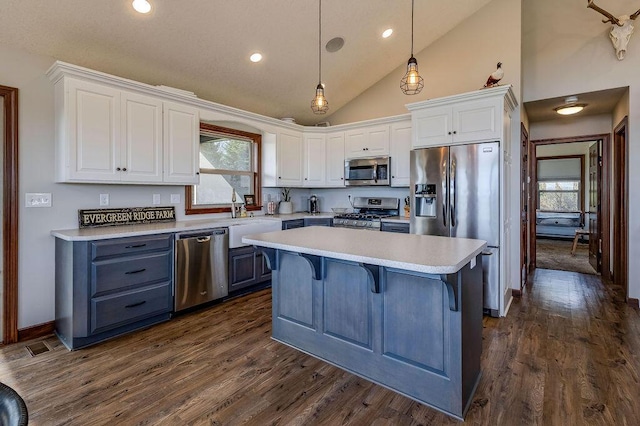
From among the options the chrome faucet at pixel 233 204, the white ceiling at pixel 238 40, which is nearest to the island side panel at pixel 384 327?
the chrome faucet at pixel 233 204

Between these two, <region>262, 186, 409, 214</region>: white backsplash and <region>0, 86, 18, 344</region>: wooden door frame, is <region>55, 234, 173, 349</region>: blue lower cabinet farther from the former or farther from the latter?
<region>262, 186, 409, 214</region>: white backsplash

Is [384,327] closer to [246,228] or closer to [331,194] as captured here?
[246,228]

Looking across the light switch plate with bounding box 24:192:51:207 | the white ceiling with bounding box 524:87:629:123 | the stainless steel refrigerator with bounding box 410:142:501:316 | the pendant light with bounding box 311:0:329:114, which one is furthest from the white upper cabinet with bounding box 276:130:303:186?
the white ceiling with bounding box 524:87:629:123

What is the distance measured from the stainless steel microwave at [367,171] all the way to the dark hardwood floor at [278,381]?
7.46ft

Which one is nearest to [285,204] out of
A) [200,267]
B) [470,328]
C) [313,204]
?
[313,204]

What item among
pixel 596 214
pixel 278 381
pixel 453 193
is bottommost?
pixel 278 381

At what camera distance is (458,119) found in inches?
139

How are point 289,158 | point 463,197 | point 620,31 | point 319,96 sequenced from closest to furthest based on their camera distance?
1. point 319,96
2. point 463,197
3. point 620,31
4. point 289,158

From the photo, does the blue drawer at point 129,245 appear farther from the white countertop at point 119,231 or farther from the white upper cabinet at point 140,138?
the white upper cabinet at point 140,138

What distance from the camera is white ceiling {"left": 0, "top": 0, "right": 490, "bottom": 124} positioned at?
2.69m

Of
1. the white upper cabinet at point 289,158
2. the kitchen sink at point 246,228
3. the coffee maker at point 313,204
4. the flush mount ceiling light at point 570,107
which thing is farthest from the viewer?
the coffee maker at point 313,204

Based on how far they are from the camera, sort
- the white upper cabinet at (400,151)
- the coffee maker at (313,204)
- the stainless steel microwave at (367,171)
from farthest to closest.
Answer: the coffee maker at (313,204) < the stainless steel microwave at (367,171) < the white upper cabinet at (400,151)

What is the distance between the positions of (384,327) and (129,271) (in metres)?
2.21

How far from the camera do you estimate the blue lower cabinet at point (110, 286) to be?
2.62m
